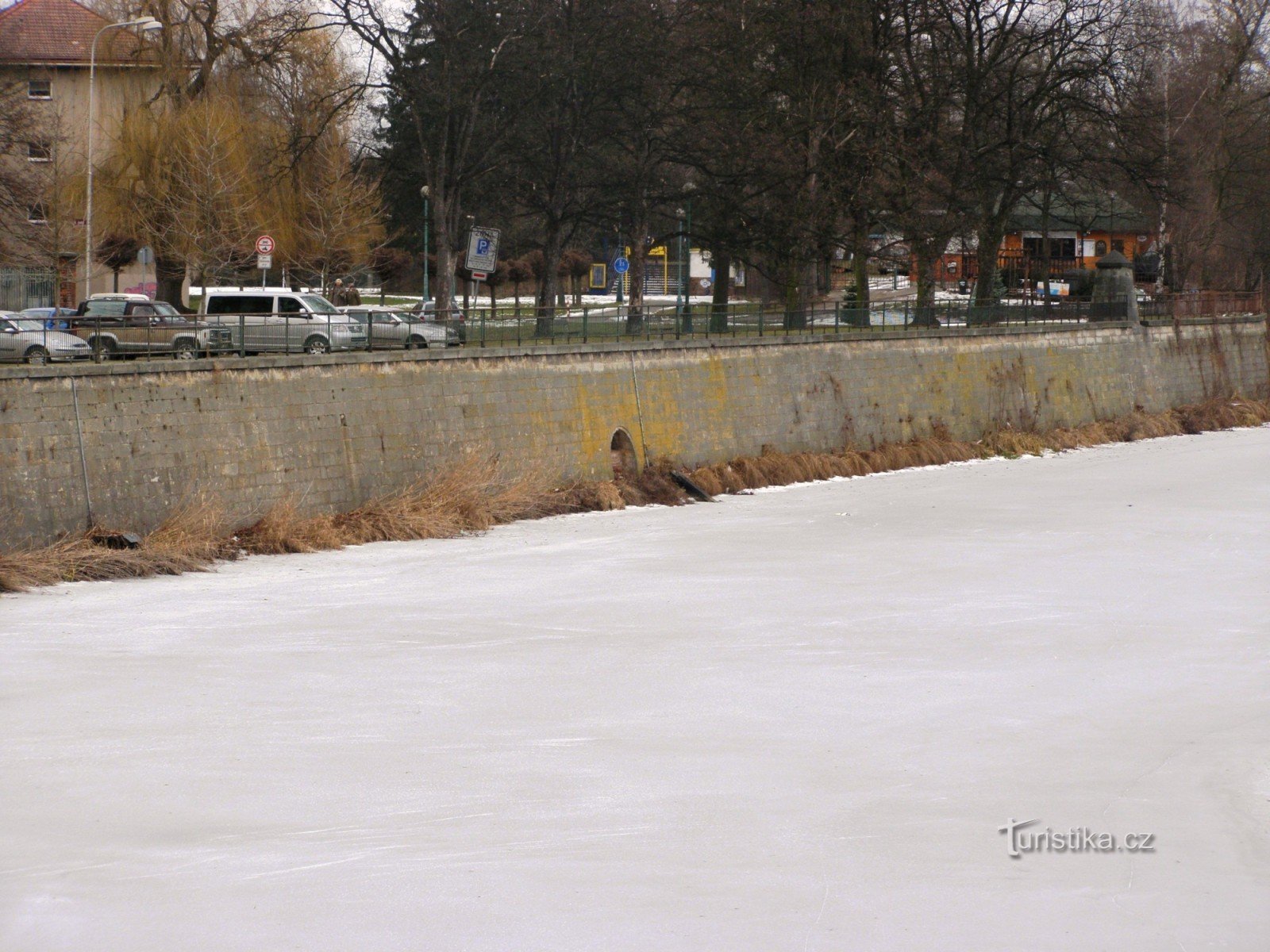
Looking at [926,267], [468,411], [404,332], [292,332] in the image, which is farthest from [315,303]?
[926,267]

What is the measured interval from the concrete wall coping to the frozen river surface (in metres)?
3.26

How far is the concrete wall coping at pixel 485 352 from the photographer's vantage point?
22.5 meters

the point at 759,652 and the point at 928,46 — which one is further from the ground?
the point at 928,46

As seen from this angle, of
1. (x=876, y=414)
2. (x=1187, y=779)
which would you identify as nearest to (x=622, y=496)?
(x=876, y=414)

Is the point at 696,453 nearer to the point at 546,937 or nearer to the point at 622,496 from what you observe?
the point at 622,496

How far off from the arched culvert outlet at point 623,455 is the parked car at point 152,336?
840cm

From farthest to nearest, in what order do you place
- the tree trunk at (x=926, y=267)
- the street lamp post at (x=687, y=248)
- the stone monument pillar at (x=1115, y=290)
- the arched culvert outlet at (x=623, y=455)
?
the stone monument pillar at (x=1115, y=290), the tree trunk at (x=926, y=267), the street lamp post at (x=687, y=248), the arched culvert outlet at (x=623, y=455)

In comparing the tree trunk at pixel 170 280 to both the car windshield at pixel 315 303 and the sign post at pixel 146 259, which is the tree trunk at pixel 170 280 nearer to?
the sign post at pixel 146 259

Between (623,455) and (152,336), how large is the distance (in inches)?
393

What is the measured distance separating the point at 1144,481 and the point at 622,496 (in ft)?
39.0

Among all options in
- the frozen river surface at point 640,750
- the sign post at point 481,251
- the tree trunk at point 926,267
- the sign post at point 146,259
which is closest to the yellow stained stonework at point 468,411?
the sign post at point 481,251

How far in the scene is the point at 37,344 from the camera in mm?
24625

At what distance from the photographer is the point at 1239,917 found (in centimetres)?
922

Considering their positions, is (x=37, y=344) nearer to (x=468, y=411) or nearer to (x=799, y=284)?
(x=468, y=411)
